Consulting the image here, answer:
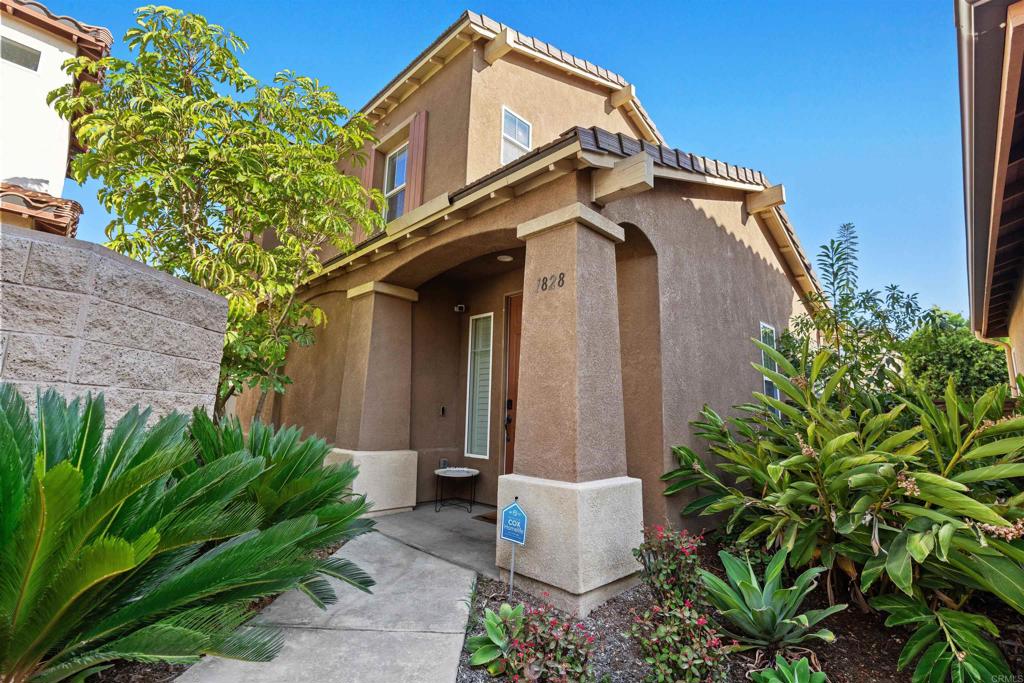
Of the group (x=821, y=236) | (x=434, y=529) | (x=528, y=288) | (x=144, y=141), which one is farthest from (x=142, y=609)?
(x=821, y=236)

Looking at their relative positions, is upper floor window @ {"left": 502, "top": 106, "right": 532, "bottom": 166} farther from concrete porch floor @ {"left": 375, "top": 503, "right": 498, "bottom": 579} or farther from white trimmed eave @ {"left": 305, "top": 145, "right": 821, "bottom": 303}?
concrete porch floor @ {"left": 375, "top": 503, "right": 498, "bottom": 579}

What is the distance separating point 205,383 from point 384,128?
6.50 meters

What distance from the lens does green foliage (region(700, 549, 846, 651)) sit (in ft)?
10.0

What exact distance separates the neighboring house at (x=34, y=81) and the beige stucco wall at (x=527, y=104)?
24.5 feet

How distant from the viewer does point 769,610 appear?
306 cm

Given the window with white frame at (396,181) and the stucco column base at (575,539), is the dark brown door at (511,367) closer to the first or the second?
the stucco column base at (575,539)

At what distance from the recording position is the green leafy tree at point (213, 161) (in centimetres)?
478

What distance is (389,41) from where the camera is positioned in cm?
847

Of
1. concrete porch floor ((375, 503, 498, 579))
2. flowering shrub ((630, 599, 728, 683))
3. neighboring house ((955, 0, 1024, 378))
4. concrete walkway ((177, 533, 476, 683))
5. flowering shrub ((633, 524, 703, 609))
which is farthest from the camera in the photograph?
concrete porch floor ((375, 503, 498, 579))

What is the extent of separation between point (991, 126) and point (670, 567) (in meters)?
3.60

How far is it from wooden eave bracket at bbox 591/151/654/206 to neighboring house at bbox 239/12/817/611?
0.02 m

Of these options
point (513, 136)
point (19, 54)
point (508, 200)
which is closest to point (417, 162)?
point (513, 136)

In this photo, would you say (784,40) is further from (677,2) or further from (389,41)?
(389,41)

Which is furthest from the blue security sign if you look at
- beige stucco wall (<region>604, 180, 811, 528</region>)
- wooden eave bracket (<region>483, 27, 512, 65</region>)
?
wooden eave bracket (<region>483, 27, 512, 65</region>)
